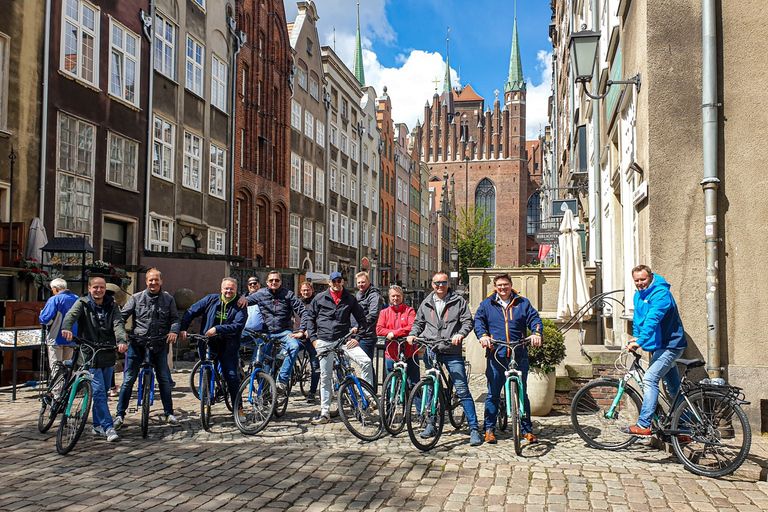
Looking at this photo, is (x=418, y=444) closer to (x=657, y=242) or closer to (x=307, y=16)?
(x=657, y=242)

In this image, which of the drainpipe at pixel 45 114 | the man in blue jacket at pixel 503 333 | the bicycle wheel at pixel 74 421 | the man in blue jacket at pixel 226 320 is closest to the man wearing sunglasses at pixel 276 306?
the man in blue jacket at pixel 226 320

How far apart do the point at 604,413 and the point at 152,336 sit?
4.97 meters

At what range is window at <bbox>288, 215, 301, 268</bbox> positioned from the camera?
31969mm

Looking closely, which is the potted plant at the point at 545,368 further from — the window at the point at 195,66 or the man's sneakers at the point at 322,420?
the window at the point at 195,66

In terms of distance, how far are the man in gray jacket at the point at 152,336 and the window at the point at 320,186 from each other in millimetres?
27533

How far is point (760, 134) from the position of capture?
7395 mm

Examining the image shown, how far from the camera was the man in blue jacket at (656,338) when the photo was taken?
6414 millimetres

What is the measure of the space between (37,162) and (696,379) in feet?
46.3

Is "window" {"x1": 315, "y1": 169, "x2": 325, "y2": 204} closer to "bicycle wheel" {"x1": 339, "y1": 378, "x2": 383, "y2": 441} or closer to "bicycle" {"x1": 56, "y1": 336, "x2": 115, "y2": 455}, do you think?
"bicycle wheel" {"x1": 339, "y1": 378, "x2": 383, "y2": 441}

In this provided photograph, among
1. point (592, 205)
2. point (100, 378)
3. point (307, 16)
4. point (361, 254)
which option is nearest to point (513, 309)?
point (100, 378)

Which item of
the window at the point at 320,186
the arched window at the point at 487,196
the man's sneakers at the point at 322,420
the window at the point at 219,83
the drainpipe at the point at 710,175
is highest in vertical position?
the arched window at the point at 487,196

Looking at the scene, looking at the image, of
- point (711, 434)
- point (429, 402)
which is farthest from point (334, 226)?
point (711, 434)

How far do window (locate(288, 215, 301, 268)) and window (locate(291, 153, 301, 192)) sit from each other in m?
1.43

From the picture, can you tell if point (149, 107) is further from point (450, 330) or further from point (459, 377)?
point (459, 377)
